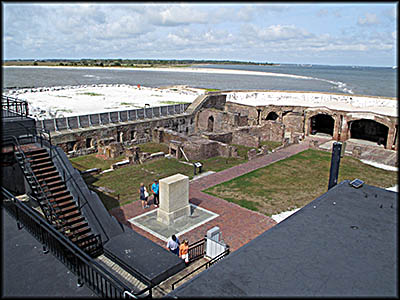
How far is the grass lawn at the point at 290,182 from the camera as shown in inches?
645

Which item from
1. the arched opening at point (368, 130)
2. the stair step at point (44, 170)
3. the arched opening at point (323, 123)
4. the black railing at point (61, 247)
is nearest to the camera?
the black railing at point (61, 247)

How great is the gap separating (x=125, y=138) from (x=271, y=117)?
1854 centimetres

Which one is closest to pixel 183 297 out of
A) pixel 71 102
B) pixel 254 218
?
pixel 254 218

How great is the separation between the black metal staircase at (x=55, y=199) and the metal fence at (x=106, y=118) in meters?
12.4

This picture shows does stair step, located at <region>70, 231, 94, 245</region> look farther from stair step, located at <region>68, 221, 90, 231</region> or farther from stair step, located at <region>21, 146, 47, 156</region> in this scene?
stair step, located at <region>21, 146, 47, 156</region>

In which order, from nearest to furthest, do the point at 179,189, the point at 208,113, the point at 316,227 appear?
1. the point at 316,227
2. the point at 179,189
3. the point at 208,113

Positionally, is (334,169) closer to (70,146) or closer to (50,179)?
(50,179)

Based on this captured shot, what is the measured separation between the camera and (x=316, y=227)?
272 inches

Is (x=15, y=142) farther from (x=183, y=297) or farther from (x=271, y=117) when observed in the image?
(x=271, y=117)

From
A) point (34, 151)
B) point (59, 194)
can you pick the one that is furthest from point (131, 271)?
point (34, 151)

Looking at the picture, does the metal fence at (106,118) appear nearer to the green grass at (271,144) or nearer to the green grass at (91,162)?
the green grass at (91,162)

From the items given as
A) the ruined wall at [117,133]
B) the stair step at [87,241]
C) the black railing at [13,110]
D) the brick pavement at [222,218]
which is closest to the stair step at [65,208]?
the stair step at [87,241]

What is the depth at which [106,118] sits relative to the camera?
27.2 metres

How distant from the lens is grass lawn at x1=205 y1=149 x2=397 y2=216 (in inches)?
645
